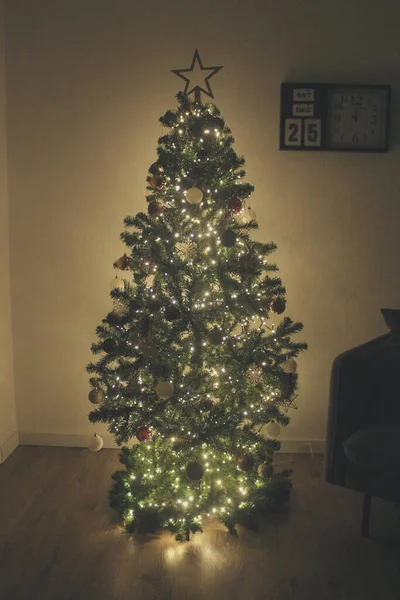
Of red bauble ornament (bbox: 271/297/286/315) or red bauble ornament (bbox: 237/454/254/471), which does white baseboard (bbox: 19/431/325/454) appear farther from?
red bauble ornament (bbox: 271/297/286/315)

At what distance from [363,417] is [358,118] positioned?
150 cm

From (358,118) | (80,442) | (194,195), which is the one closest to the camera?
(194,195)

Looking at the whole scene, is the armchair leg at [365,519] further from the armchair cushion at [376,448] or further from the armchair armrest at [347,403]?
the armchair cushion at [376,448]

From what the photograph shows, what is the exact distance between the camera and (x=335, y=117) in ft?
9.76

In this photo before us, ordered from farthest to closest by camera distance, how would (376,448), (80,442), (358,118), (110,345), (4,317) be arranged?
(80,442) < (4,317) < (358,118) < (110,345) < (376,448)

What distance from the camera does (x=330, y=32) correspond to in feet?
9.64

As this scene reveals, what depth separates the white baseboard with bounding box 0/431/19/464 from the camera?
9.99 ft

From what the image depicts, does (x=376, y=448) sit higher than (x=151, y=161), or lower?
lower

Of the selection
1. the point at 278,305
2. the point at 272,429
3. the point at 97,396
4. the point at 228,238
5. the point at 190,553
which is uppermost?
the point at 228,238

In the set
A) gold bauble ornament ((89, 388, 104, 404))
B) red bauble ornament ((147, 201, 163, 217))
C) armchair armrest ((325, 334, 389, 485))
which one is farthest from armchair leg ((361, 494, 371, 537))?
red bauble ornament ((147, 201, 163, 217))

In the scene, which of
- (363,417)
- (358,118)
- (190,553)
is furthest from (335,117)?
(190,553)

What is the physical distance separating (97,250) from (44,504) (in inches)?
50.2

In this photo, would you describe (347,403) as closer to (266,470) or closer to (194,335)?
(266,470)

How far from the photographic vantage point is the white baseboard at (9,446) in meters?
3.04
